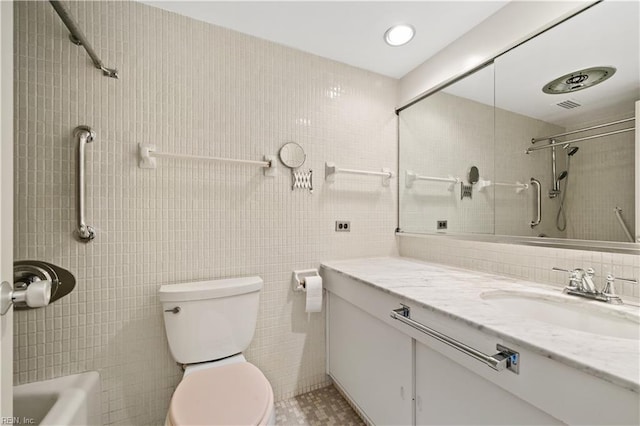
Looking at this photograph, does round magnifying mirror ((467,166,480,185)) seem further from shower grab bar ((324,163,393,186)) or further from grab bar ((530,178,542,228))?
shower grab bar ((324,163,393,186))

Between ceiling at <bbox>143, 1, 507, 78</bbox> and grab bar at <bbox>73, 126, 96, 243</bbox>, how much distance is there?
74 centimetres

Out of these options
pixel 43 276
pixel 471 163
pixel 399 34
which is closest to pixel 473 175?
pixel 471 163

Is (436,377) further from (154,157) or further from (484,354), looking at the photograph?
(154,157)

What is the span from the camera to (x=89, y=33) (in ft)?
4.01

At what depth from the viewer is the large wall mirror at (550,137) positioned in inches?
38.6

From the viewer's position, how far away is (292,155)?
5.24 feet

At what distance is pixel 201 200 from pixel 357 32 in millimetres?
1317

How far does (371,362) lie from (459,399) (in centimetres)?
48

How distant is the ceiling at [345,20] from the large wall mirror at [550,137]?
29 centimetres

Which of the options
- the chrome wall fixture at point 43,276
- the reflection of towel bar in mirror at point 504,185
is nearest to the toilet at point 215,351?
the chrome wall fixture at point 43,276

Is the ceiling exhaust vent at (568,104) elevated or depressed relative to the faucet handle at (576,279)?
elevated

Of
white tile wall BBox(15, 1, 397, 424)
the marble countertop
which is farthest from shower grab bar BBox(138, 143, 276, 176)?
the marble countertop

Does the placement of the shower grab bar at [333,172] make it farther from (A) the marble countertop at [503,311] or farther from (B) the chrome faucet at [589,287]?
(B) the chrome faucet at [589,287]

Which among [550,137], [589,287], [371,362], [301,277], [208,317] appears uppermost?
[550,137]
